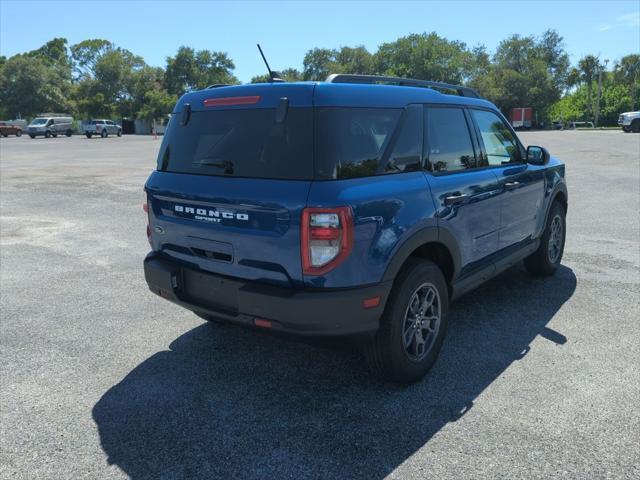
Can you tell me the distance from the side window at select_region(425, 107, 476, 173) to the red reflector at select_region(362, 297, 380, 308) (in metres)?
1.07

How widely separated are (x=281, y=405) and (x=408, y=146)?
1.82 meters

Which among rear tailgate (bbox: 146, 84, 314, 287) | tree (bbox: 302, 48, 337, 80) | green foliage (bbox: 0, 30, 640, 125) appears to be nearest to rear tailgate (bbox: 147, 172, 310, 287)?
rear tailgate (bbox: 146, 84, 314, 287)

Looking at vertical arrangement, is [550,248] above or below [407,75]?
below

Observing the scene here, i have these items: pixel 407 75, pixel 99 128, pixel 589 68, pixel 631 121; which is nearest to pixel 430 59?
pixel 407 75

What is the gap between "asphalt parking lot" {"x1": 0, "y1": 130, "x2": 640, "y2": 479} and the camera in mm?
2686

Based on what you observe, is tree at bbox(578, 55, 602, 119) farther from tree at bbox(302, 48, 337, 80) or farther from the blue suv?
the blue suv

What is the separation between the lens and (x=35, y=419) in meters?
3.08

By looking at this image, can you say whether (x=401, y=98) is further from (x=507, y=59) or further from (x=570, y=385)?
(x=507, y=59)

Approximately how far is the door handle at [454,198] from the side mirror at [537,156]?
166 centimetres

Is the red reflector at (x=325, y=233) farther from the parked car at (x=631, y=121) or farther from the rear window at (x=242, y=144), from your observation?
the parked car at (x=631, y=121)

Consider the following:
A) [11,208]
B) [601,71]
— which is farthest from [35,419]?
[601,71]

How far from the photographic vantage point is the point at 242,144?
3236 millimetres

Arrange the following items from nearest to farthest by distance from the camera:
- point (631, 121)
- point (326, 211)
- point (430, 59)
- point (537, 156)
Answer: point (326, 211) < point (537, 156) < point (631, 121) < point (430, 59)

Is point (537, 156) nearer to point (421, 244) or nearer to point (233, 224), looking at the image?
point (421, 244)
